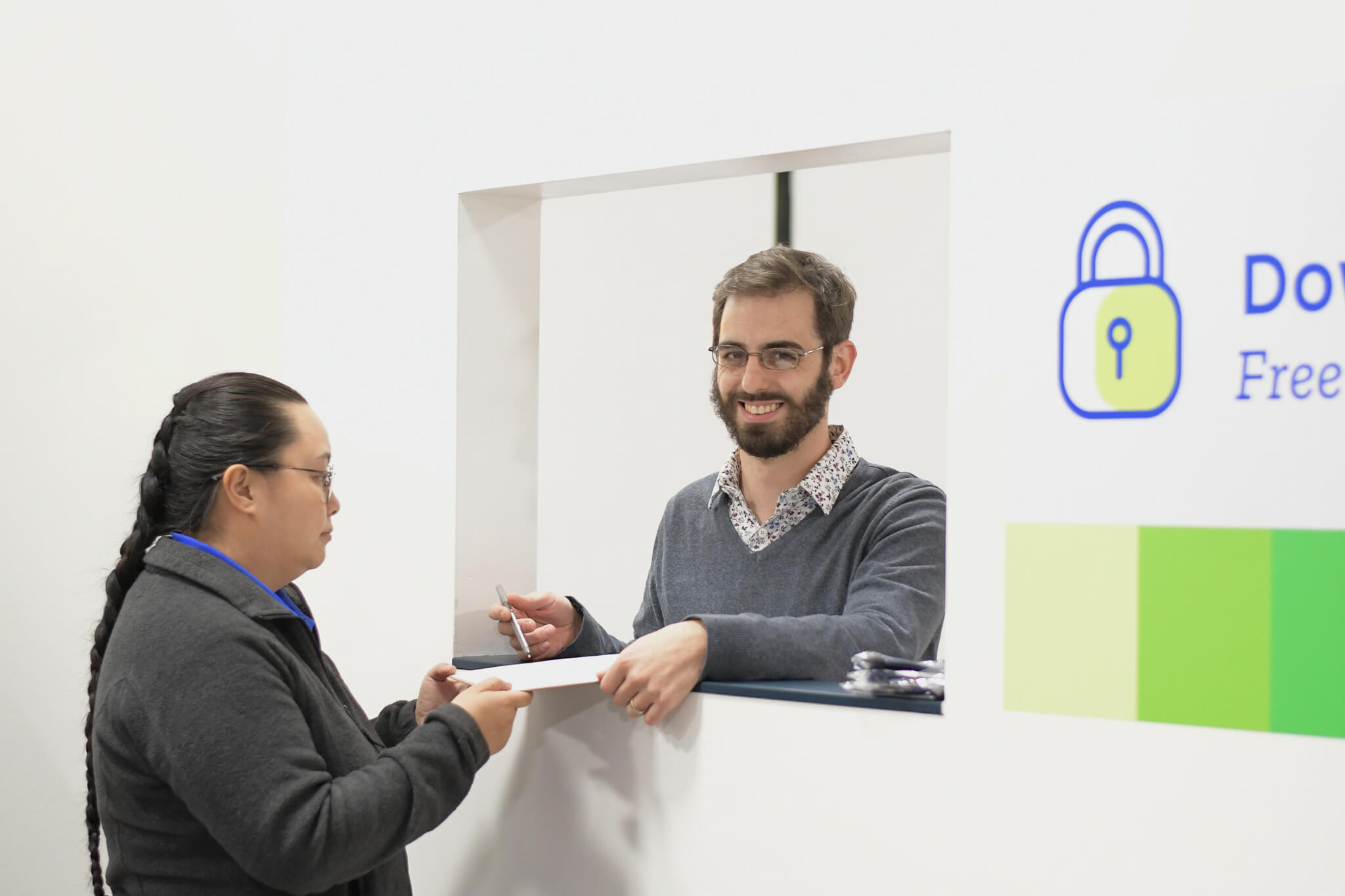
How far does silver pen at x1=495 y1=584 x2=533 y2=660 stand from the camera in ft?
7.79

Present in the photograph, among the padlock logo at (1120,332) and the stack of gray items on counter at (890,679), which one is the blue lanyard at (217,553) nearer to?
the stack of gray items on counter at (890,679)

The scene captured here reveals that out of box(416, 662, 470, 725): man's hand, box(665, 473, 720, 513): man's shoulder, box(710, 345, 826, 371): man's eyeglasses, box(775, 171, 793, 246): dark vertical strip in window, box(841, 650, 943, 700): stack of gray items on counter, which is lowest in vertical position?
box(416, 662, 470, 725): man's hand

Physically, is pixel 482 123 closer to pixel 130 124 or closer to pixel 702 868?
pixel 130 124

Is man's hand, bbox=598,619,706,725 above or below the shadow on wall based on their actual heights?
above

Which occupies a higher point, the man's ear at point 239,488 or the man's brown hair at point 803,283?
the man's brown hair at point 803,283

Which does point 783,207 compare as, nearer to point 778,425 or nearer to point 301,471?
point 778,425

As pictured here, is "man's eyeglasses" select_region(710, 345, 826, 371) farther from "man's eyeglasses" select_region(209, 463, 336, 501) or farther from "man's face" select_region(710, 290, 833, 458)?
"man's eyeglasses" select_region(209, 463, 336, 501)

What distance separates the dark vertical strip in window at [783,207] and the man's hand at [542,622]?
3.19 m

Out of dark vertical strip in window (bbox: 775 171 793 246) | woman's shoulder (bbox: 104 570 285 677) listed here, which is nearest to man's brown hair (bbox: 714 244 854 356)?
woman's shoulder (bbox: 104 570 285 677)

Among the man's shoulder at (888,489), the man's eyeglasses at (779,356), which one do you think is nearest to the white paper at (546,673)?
the man's shoulder at (888,489)

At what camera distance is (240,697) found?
1.61 metres

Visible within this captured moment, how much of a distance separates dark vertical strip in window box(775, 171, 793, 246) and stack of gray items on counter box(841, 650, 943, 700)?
11.7 ft

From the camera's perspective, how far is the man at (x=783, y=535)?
213 cm

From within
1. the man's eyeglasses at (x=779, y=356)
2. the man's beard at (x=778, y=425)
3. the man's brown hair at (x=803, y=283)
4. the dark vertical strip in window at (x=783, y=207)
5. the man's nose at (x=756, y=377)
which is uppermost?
the dark vertical strip in window at (x=783, y=207)
